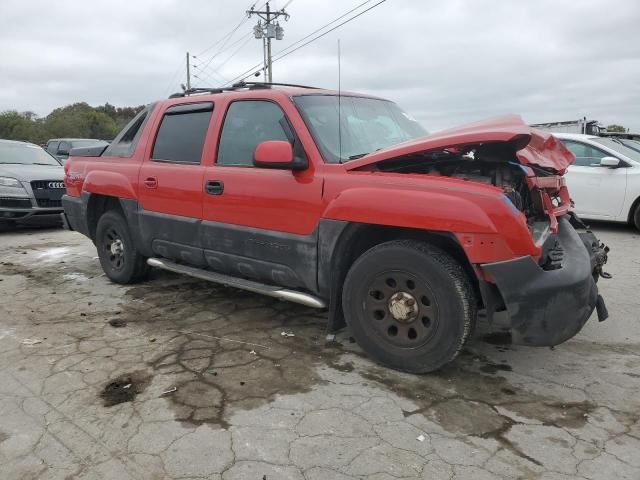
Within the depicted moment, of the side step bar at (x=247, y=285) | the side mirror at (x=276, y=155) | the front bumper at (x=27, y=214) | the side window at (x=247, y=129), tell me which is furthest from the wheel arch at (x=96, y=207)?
the front bumper at (x=27, y=214)

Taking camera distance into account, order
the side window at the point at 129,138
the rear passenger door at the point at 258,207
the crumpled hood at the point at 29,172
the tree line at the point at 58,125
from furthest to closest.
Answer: the tree line at the point at 58,125, the crumpled hood at the point at 29,172, the side window at the point at 129,138, the rear passenger door at the point at 258,207

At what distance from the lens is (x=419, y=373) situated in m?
3.27

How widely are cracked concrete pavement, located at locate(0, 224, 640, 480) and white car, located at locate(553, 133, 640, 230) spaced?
13.8ft

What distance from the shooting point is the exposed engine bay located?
3.34m

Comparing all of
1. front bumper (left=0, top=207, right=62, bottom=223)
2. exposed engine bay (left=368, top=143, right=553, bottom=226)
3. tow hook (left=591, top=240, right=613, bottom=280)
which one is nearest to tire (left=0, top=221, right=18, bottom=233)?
front bumper (left=0, top=207, right=62, bottom=223)

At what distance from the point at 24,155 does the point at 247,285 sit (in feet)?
25.0

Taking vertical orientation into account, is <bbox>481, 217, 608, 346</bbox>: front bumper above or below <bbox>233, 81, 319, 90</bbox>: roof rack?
below

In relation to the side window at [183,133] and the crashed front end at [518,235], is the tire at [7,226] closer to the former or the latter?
the side window at [183,133]

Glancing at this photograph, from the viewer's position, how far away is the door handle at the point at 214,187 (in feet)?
13.5

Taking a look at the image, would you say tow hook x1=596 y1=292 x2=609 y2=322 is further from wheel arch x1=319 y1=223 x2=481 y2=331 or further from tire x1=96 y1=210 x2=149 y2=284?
tire x1=96 y1=210 x2=149 y2=284

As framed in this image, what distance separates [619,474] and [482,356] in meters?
1.31

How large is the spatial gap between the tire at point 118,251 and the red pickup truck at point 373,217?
1.23 feet

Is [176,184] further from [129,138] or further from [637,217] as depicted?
[637,217]

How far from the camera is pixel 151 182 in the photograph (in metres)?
4.71
